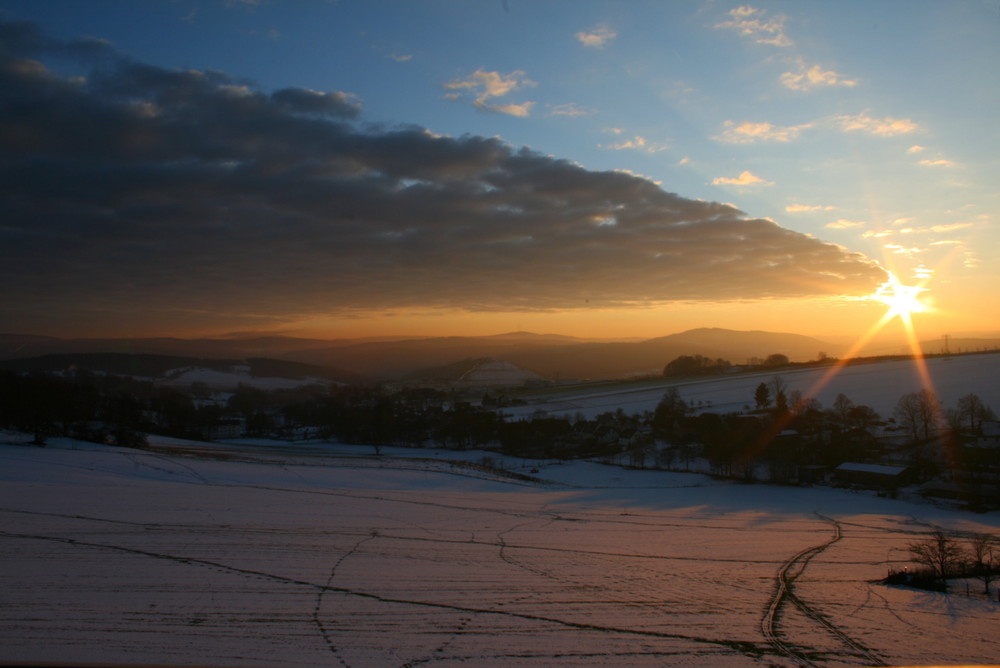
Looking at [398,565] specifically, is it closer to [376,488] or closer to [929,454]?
[376,488]

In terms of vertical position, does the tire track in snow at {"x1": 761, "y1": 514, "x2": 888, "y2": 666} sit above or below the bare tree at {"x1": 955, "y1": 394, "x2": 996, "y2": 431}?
below

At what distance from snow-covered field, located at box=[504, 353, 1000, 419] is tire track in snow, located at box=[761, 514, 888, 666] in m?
49.9

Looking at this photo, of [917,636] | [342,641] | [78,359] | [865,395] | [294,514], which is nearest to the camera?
[342,641]

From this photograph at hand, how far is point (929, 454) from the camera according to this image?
41875 millimetres

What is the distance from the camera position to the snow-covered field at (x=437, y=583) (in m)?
9.74

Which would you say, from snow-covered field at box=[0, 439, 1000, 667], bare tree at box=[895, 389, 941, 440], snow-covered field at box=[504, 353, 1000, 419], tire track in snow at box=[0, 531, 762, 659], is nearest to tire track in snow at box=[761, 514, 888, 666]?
snow-covered field at box=[0, 439, 1000, 667]

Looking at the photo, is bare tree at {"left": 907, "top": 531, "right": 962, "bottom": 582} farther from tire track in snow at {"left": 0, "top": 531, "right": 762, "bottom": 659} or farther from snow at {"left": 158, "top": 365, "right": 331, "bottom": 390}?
snow at {"left": 158, "top": 365, "right": 331, "bottom": 390}

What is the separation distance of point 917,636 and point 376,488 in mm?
24253

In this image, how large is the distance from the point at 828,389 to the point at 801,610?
70755mm

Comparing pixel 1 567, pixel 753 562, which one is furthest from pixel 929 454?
pixel 1 567

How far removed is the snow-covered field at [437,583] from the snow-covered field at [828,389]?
42943 mm

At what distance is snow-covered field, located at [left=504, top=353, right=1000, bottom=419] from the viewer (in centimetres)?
6594

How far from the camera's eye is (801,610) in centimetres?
1298

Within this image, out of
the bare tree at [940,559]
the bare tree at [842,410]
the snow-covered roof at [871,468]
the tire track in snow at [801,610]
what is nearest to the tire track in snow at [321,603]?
the tire track in snow at [801,610]
